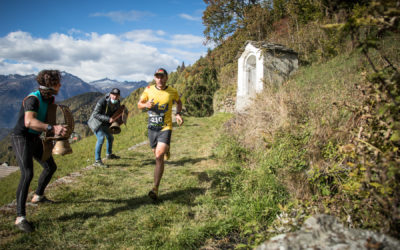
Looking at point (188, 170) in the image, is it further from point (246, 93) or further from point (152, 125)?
point (246, 93)

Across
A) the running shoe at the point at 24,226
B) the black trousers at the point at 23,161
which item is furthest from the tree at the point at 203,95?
the running shoe at the point at 24,226

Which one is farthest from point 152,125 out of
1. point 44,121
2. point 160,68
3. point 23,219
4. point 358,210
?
point 358,210

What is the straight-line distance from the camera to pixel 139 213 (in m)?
3.70

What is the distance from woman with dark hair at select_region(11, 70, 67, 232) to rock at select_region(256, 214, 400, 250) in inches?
121

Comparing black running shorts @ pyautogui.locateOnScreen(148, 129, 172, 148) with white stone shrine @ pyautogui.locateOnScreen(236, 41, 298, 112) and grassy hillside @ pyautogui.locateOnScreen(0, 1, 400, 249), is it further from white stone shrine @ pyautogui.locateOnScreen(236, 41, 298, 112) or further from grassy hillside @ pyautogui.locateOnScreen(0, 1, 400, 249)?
white stone shrine @ pyautogui.locateOnScreen(236, 41, 298, 112)

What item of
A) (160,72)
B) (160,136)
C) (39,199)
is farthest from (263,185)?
(39,199)

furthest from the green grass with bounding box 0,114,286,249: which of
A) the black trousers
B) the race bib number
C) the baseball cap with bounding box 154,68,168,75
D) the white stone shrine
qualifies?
the white stone shrine

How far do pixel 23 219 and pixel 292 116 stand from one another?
16.9ft

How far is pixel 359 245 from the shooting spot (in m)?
1.35

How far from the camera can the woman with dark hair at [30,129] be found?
3.12 metres

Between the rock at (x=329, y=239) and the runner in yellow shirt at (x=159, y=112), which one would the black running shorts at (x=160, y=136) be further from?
the rock at (x=329, y=239)

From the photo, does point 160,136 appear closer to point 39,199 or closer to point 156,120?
point 156,120

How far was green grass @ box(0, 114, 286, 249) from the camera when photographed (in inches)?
115

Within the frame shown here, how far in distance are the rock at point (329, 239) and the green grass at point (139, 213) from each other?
4.64 ft
